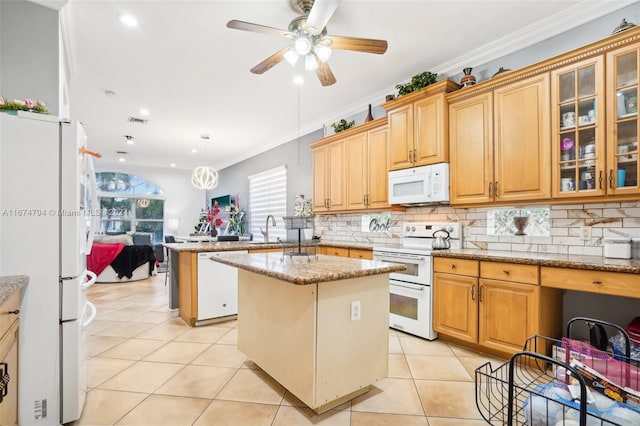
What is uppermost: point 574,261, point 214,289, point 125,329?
point 574,261

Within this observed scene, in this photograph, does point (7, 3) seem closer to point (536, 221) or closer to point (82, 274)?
point (82, 274)

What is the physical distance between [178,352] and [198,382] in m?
0.67

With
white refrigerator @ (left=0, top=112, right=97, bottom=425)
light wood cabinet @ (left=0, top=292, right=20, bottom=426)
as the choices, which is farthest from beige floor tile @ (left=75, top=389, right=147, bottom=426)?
light wood cabinet @ (left=0, top=292, right=20, bottom=426)

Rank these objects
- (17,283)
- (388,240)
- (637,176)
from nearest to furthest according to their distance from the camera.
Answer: (17,283), (637,176), (388,240)

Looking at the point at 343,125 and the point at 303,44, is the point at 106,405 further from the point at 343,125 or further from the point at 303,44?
the point at 343,125

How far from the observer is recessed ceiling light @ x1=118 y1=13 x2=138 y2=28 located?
257 centimetres

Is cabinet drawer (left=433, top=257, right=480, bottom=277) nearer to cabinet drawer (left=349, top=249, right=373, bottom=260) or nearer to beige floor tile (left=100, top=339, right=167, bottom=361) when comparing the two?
cabinet drawer (left=349, top=249, right=373, bottom=260)

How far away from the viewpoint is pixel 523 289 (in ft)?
7.95

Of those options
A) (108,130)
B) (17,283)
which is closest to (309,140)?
(108,130)

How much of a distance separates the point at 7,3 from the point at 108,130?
3.89m

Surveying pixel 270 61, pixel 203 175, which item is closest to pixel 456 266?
pixel 270 61

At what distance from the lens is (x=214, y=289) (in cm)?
365

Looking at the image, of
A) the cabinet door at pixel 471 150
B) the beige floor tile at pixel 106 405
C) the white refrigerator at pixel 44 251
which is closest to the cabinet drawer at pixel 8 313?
the white refrigerator at pixel 44 251

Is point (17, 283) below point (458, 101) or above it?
below
